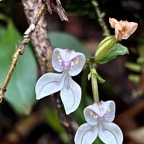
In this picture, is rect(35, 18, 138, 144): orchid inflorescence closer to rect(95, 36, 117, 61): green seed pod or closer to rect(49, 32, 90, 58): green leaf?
rect(95, 36, 117, 61): green seed pod

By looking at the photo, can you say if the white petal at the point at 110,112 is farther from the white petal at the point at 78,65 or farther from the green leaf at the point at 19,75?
the green leaf at the point at 19,75

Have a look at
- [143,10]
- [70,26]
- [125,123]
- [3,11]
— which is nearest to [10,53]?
[3,11]

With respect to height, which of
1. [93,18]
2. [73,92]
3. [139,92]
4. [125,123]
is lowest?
[125,123]

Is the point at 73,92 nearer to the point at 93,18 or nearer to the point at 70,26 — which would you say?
the point at 93,18

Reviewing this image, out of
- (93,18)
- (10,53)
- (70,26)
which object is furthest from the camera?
(70,26)

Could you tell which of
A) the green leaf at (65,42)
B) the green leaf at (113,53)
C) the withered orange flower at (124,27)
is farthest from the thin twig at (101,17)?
the withered orange flower at (124,27)

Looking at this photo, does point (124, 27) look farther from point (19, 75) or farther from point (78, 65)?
point (19, 75)
